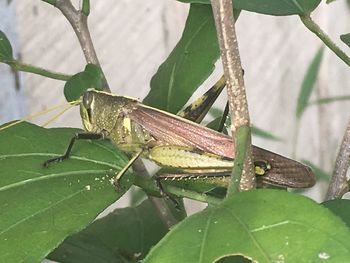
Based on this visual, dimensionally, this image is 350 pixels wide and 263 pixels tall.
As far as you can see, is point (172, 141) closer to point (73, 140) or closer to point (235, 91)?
point (73, 140)

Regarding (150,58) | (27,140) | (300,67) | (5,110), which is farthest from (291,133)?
(27,140)

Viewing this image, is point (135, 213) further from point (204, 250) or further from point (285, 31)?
point (285, 31)

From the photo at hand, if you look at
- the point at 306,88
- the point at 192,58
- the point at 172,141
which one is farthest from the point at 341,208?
the point at 306,88

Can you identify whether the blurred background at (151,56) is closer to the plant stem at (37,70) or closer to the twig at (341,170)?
the plant stem at (37,70)

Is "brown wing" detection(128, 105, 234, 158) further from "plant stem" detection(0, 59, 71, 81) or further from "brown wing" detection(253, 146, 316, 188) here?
"plant stem" detection(0, 59, 71, 81)

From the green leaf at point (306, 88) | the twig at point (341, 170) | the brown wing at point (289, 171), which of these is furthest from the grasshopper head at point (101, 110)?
the green leaf at point (306, 88)
